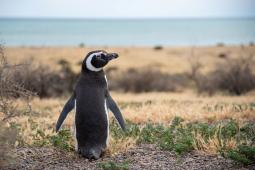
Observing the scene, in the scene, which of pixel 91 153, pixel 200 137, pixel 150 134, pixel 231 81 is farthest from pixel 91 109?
pixel 231 81

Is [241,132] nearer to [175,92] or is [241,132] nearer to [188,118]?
[188,118]

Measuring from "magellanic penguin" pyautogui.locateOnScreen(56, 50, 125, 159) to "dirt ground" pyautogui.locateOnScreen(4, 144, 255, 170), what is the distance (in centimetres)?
19

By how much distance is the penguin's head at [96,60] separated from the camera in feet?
24.9

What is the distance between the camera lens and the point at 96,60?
24.9 feet

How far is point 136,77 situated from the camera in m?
20.4

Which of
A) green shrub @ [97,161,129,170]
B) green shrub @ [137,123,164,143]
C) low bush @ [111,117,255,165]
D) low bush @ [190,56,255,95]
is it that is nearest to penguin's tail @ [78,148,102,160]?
green shrub @ [97,161,129,170]

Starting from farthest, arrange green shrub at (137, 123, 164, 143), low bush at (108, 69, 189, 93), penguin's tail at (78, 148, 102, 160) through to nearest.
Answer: low bush at (108, 69, 189, 93) < green shrub at (137, 123, 164, 143) < penguin's tail at (78, 148, 102, 160)


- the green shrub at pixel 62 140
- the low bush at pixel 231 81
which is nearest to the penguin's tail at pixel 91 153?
the green shrub at pixel 62 140

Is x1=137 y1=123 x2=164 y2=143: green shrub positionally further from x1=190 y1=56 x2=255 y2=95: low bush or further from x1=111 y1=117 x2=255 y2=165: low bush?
x1=190 y1=56 x2=255 y2=95: low bush

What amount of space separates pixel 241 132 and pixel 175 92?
11.3 metres

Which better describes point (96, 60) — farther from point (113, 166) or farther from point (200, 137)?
point (200, 137)

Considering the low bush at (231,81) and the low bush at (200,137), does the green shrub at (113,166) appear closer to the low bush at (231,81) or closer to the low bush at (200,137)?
the low bush at (200,137)

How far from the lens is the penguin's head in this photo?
24.9 ft

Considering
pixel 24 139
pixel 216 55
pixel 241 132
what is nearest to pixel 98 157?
pixel 24 139
